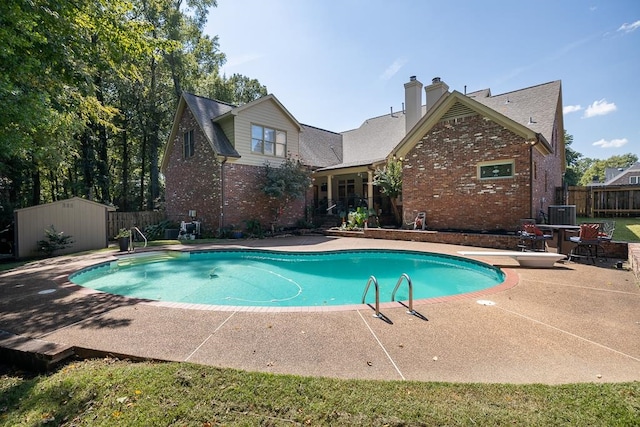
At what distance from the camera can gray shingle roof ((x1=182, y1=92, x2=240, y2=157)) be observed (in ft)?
51.5

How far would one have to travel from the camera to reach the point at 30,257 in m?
11.3

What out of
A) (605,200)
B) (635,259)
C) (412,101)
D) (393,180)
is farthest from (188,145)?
(605,200)

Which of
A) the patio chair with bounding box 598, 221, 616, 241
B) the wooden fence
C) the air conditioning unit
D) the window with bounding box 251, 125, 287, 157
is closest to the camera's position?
the patio chair with bounding box 598, 221, 616, 241

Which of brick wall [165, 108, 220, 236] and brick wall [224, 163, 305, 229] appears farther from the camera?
brick wall [165, 108, 220, 236]

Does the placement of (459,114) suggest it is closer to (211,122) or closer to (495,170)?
(495,170)

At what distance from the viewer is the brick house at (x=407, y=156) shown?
12102 millimetres

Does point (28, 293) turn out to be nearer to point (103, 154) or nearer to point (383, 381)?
point (383, 381)

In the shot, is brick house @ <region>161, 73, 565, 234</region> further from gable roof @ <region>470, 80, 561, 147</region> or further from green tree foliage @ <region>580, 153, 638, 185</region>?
green tree foliage @ <region>580, 153, 638, 185</region>

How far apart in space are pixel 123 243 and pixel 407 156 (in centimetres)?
1285

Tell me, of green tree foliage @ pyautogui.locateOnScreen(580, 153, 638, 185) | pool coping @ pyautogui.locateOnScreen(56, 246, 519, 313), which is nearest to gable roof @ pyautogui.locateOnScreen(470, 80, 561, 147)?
pool coping @ pyautogui.locateOnScreen(56, 246, 519, 313)

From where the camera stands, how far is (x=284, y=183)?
54.0ft

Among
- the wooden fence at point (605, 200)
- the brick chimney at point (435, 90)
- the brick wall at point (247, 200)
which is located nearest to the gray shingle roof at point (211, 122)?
the brick wall at point (247, 200)

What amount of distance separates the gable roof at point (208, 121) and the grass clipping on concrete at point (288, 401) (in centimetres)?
1357

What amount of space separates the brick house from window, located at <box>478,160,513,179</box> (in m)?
0.04
